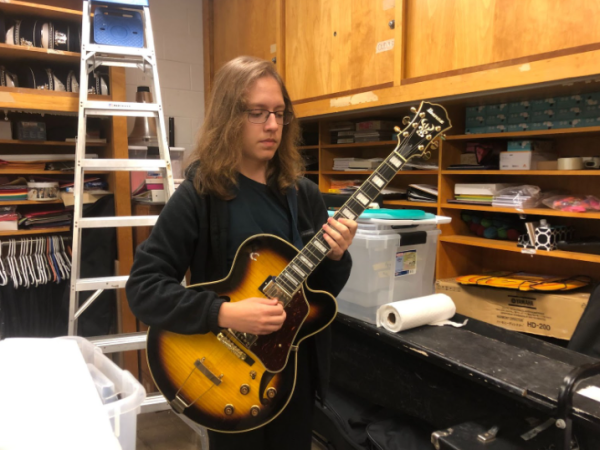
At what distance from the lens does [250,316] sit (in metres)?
1.03

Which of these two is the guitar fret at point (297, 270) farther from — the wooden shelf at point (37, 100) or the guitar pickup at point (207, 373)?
the wooden shelf at point (37, 100)

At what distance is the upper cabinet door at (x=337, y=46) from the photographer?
214cm

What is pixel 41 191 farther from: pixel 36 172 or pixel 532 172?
pixel 532 172

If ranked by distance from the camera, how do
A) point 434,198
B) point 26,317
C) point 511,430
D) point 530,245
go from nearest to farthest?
point 511,430 < point 530,245 < point 434,198 < point 26,317

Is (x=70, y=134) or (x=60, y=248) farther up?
(x=70, y=134)

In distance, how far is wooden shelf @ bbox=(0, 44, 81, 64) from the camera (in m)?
2.37

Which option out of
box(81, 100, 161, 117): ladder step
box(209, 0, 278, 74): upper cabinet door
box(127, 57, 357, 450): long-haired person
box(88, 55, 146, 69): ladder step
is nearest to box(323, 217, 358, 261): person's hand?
box(127, 57, 357, 450): long-haired person

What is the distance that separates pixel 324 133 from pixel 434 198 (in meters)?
0.94

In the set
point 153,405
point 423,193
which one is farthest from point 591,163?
point 153,405

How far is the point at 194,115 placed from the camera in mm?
3615

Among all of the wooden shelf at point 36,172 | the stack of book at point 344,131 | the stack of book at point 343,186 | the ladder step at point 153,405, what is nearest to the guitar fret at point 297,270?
the ladder step at point 153,405

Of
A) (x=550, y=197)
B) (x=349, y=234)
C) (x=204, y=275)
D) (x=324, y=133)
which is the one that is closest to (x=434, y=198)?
(x=550, y=197)

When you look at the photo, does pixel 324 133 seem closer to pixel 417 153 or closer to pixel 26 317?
pixel 417 153

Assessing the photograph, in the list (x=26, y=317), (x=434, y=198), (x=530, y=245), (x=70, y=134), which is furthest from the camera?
(x=70, y=134)
